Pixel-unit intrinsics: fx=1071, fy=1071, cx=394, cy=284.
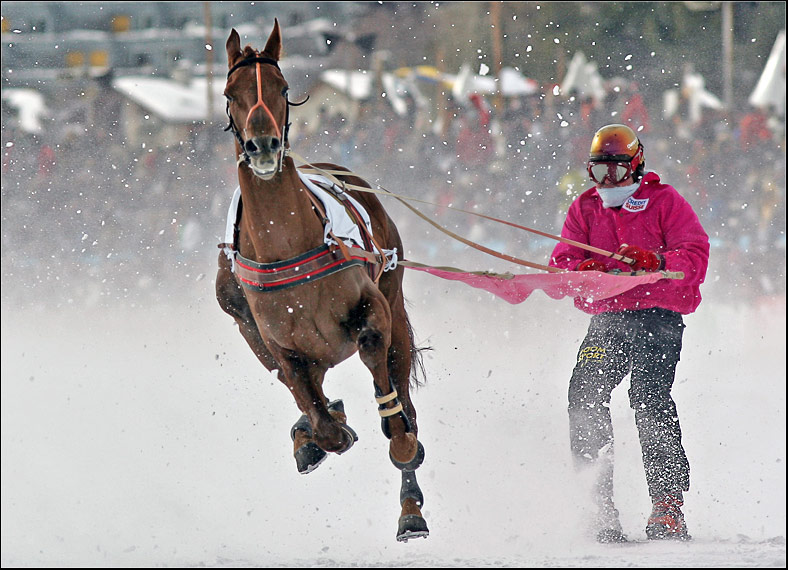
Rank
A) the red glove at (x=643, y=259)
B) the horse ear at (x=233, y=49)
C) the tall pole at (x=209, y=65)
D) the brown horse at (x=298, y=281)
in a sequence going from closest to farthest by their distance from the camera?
the brown horse at (x=298, y=281)
the horse ear at (x=233, y=49)
the red glove at (x=643, y=259)
the tall pole at (x=209, y=65)

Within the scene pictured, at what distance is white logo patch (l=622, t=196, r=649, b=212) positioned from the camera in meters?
4.41

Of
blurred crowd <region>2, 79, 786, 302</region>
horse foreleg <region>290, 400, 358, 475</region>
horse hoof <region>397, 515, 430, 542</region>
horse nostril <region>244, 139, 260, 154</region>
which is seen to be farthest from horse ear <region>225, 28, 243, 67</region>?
blurred crowd <region>2, 79, 786, 302</region>

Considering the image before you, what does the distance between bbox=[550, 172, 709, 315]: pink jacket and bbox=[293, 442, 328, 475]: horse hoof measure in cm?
126

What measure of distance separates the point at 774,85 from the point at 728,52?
1.08 metres

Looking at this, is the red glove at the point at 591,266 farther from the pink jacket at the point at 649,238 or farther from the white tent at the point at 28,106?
the white tent at the point at 28,106

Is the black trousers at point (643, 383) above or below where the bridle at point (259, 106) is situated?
below

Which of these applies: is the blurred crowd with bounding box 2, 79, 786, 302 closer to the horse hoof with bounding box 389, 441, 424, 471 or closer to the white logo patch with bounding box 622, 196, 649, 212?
the white logo patch with bounding box 622, 196, 649, 212

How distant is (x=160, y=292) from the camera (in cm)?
981

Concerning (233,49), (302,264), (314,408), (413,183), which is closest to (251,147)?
(233,49)

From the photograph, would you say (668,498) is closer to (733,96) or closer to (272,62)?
(272,62)

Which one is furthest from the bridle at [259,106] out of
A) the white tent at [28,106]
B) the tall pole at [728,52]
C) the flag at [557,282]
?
the tall pole at [728,52]

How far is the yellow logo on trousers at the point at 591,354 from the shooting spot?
4.44m

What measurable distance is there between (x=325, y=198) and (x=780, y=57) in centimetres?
1088

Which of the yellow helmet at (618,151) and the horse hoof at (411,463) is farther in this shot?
the yellow helmet at (618,151)
